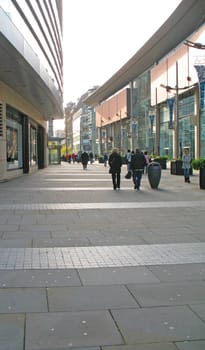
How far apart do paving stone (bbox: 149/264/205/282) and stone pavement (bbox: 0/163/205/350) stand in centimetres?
1

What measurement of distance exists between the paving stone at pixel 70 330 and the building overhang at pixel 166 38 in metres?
41.8

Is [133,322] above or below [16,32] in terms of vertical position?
below

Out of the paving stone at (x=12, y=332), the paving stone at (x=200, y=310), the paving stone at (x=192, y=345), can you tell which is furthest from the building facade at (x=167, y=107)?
the paving stone at (x=192, y=345)

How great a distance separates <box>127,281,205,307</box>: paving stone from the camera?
496 centimetres

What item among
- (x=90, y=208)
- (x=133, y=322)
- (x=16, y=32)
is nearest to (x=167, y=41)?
(x=16, y=32)

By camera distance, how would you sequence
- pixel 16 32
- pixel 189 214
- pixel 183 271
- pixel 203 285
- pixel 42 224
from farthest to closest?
1. pixel 16 32
2. pixel 189 214
3. pixel 42 224
4. pixel 183 271
5. pixel 203 285

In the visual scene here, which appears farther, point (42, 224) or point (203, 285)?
point (42, 224)

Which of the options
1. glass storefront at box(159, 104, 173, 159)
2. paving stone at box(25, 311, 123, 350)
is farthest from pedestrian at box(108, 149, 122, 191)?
glass storefront at box(159, 104, 173, 159)

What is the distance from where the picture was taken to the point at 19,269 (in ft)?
20.6

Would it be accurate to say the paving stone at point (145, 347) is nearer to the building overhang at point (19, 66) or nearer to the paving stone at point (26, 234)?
the paving stone at point (26, 234)

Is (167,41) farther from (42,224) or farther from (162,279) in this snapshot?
(162,279)

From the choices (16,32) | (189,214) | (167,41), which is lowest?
(189,214)

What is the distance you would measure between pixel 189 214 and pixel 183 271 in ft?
17.8

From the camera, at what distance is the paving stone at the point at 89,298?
480 centimetres
